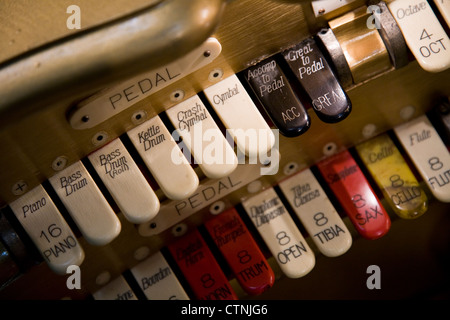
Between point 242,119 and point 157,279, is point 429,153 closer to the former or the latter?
point 242,119

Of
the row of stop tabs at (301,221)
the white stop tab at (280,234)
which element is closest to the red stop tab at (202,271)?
the row of stop tabs at (301,221)

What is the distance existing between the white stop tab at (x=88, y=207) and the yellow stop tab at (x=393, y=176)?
1.82ft

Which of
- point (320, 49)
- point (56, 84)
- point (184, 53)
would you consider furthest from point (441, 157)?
point (56, 84)

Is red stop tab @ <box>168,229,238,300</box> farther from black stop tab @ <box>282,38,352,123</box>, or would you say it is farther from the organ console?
black stop tab @ <box>282,38,352,123</box>

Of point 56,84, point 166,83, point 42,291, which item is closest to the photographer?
point 56,84

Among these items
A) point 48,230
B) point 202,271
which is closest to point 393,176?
point 202,271

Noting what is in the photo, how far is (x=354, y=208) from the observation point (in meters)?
1.11

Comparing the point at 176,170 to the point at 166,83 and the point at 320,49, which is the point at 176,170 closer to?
the point at 166,83

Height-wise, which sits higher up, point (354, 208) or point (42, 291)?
point (42, 291)

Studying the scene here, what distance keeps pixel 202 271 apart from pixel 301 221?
22 centimetres

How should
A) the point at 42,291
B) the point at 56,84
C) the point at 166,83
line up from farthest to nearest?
the point at 42,291, the point at 166,83, the point at 56,84

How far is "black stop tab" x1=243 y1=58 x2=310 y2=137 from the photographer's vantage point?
2.96 ft
